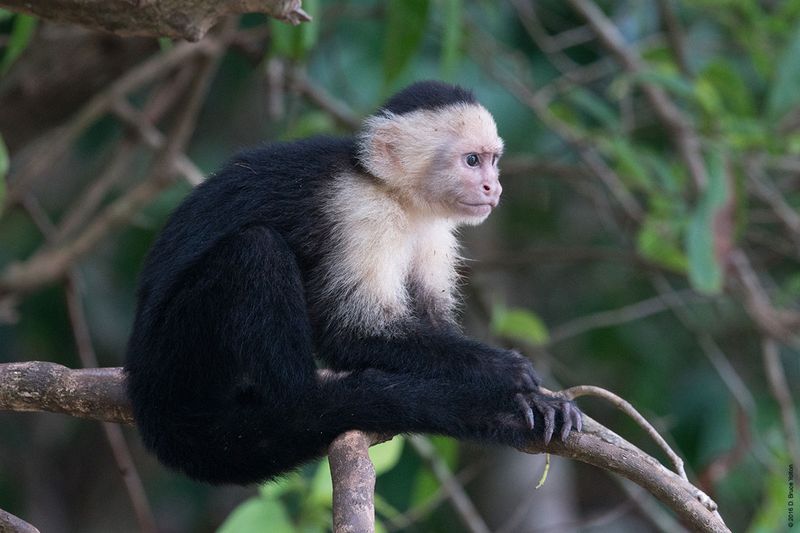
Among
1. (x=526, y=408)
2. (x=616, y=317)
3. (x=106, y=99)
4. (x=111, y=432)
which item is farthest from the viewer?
(x=616, y=317)

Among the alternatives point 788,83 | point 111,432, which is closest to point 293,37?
point 111,432

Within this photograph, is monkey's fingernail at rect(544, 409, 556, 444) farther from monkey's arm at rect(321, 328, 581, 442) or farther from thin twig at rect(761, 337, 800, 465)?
thin twig at rect(761, 337, 800, 465)

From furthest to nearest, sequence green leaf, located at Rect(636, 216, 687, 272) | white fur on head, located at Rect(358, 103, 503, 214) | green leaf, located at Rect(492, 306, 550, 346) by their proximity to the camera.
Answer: green leaf, located at Rect(636, 216, 687, 272) → green leaf, located at Rect(492, 306, 550, 346) → white fur on head, located at Rect(358, 103, 503, 214)

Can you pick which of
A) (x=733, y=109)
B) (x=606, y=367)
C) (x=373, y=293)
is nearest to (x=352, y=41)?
(x=733, y=109)

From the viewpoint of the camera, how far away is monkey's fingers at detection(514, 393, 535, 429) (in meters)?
2.50

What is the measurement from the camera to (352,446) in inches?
96.2

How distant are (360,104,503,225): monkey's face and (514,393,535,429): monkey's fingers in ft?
2.68

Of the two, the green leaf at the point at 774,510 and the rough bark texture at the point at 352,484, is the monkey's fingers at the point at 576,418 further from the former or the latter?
the green leaf at the point at 774,510

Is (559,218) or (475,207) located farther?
(559,218)

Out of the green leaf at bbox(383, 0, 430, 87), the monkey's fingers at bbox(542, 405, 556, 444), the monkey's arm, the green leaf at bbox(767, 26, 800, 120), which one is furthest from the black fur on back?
the green leaf at bbox(767, 26, 800, 120)

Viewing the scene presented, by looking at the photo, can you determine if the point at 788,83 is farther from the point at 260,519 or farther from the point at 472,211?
the point at 260,519

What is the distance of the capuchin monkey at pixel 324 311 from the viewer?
102 inches

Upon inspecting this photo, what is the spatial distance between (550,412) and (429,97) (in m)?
1.17

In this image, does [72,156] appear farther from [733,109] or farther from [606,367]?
[733,109]
